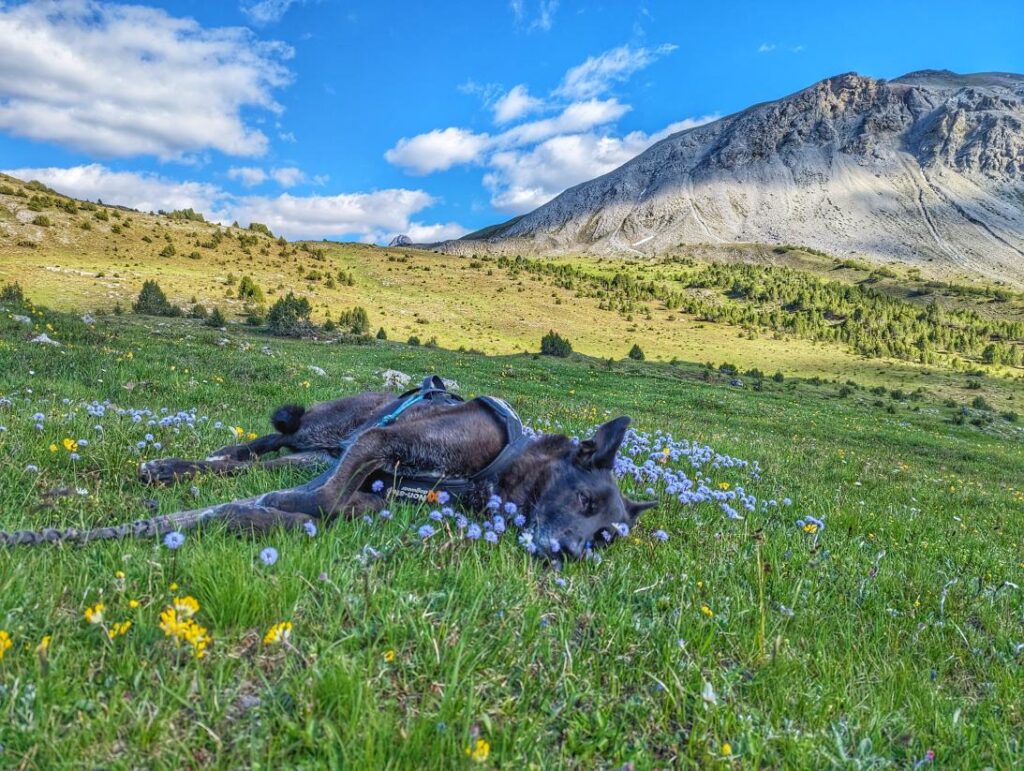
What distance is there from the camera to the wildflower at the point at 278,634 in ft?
6.82

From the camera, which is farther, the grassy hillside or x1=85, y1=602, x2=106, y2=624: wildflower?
the grassy hillside

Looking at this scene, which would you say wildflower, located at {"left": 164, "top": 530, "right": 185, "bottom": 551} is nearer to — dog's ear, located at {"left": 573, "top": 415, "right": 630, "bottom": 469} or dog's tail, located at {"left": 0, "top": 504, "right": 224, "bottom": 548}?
dog's tail, located at {"left": 0, "top": 504, "right": 224, "bottom": 548}

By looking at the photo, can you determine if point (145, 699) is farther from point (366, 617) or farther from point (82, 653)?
point (366, 617)

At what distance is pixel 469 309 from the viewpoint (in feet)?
195

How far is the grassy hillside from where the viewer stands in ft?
139

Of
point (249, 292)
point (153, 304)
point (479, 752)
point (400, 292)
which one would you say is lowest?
point (479, 752)

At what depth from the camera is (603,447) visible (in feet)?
15.1

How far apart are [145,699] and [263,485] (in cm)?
287

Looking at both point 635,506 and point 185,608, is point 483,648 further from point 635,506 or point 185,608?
point 635,506

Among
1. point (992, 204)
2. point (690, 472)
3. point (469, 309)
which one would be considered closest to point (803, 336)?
point (469, 309)

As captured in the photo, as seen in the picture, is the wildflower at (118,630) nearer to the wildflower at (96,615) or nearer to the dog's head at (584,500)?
the wildflower at (96,615)

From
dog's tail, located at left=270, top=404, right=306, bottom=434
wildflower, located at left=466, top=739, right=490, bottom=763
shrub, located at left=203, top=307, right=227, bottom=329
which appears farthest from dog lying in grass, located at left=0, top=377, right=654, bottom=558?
shrub, located at left=203, top=307, right=227, bottom=329

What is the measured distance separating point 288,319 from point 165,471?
34493 mm

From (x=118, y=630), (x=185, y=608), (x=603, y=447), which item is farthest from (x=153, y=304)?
(x=185, y=608)
